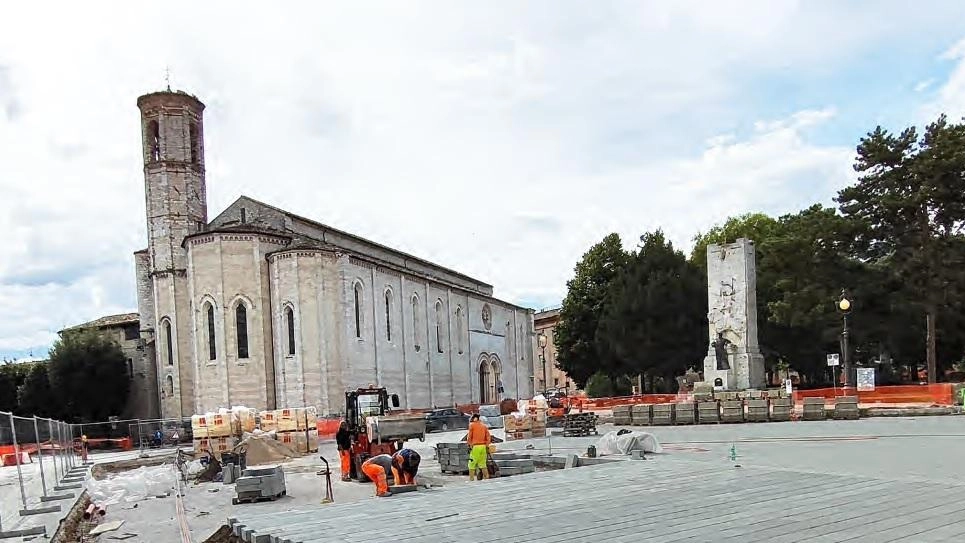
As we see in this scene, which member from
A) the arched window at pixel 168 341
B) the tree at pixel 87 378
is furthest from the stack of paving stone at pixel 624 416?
the tree at pixel 87 378

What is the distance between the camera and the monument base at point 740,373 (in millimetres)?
33625

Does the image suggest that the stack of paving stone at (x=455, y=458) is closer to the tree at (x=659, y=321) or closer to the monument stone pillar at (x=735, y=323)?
the monument stone pillar at (x=735, y=323)

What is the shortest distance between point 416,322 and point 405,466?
42323mm

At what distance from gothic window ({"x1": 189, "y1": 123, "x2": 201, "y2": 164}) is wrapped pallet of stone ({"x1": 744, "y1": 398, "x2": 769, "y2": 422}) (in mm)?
38310

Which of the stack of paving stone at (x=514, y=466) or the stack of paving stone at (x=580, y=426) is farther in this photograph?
the stack of paving stone at (x=580, y=426)

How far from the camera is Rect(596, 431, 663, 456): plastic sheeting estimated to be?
16188mm

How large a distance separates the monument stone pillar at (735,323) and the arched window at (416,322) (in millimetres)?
25020

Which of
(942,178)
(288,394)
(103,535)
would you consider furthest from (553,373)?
(103,535)

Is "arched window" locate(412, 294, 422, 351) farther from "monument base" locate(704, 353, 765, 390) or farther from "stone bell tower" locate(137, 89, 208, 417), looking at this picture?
"monument base" locate(704, 353, 765, 390)

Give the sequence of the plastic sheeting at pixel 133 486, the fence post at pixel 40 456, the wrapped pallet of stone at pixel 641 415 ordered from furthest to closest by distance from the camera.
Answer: the wrapped pallet of stone at pixel 641 415 → the plastic sheeting at pixel 133 486 → the fence post at pixel 40 456

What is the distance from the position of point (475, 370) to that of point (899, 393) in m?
39.8

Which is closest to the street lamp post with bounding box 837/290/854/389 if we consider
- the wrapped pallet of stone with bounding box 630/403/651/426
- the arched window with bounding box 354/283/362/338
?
the wrapped pallet of stone with bounding box 630/403/651/426

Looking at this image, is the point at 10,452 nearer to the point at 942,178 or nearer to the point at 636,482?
the point at 636,482

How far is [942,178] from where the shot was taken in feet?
117
